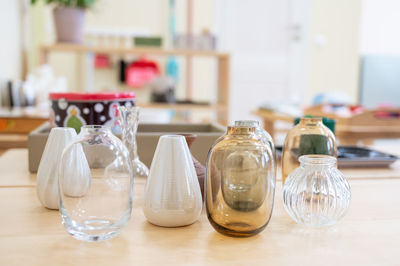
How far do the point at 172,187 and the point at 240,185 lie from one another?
88 mm

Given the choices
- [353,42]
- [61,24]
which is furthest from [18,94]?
[353,42]

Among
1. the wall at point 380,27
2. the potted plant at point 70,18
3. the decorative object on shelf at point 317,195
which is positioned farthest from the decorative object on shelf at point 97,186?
the wall at point 380,27

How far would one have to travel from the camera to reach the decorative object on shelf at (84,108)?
2.95 ft

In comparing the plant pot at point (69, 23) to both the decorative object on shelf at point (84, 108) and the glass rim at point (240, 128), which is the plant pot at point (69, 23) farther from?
the glass rim at point (240, 128)

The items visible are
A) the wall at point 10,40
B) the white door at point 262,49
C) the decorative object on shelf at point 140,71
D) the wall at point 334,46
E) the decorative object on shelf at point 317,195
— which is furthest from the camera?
the wall at point 334,46

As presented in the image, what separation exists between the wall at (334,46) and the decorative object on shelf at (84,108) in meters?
4.10

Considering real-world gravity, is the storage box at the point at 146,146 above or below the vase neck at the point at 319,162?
below

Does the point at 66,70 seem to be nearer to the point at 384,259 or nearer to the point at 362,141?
the point at 362,141

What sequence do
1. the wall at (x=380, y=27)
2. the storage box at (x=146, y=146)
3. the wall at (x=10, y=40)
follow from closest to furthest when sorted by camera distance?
the storage box at (x=146, y=146), the wall at (x=10, y=40), the wall at (x=380, y=27)

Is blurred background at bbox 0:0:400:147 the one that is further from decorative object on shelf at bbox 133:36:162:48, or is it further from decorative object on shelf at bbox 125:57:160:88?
decorative object on shelf at bbox 133:36:162:48

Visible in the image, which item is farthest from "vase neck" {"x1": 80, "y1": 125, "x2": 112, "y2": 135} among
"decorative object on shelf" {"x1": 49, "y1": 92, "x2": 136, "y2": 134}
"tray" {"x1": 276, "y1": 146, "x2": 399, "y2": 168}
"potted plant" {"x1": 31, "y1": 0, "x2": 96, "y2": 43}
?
"potted plant" {"x1": 31, "y1": 0, "x2": 96, "y2": 43}

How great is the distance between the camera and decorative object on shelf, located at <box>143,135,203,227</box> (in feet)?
1.81

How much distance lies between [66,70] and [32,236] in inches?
155

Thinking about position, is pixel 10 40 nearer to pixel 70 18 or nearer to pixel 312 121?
pixel 70 18
